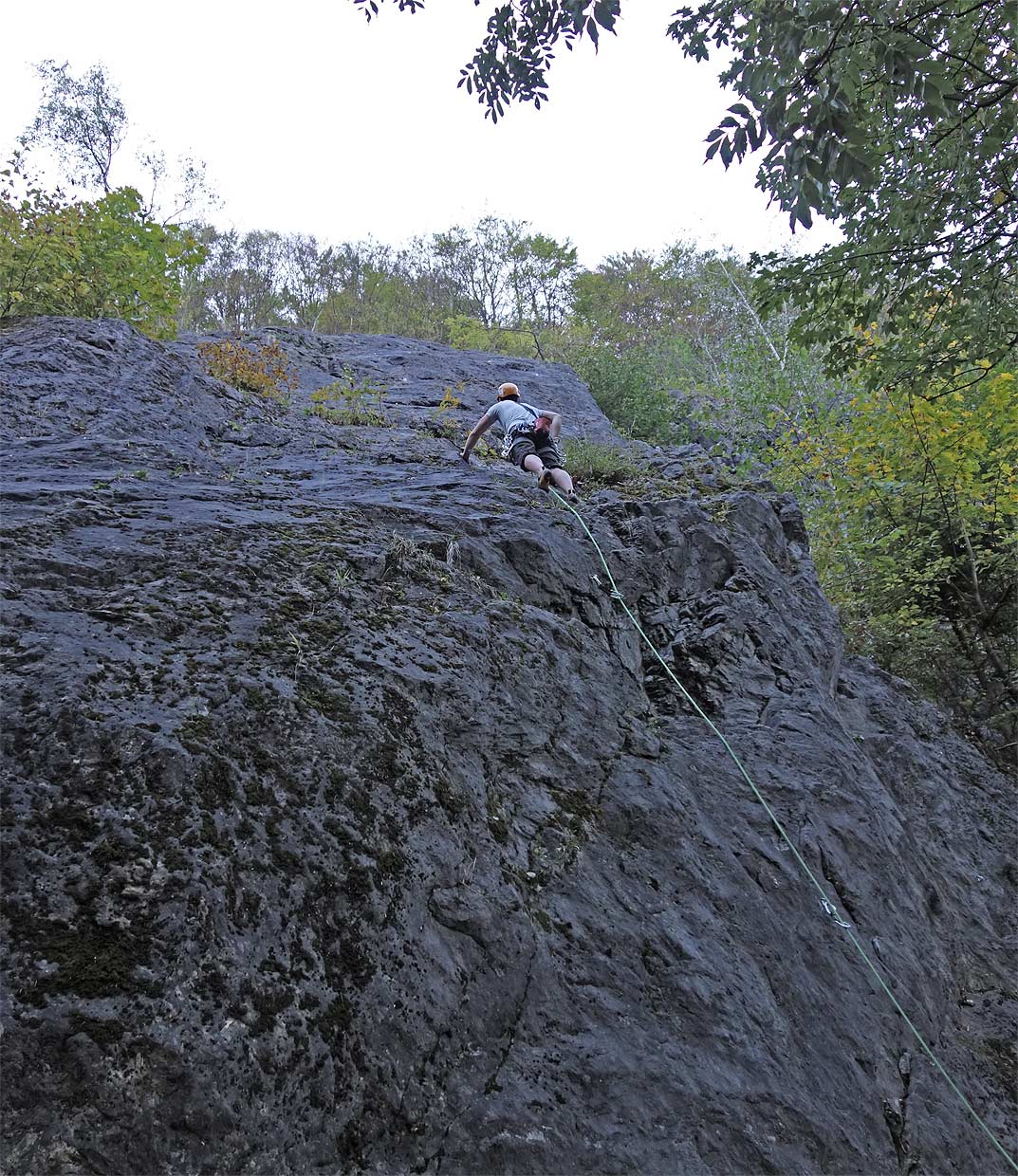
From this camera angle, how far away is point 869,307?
18.9ft

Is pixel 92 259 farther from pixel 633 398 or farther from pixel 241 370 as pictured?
pixel 633 398

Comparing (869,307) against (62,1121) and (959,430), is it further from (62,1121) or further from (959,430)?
(62,1121)

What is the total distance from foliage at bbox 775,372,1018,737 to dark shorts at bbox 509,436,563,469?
387cm

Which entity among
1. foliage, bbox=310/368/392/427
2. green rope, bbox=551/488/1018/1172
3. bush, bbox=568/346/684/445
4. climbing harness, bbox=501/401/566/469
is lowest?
green rope, bbox=551/488/1018/1172

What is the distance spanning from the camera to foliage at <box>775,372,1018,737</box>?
864 cm

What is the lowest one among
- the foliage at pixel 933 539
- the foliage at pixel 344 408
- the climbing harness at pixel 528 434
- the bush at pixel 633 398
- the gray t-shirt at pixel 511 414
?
the foliage at pixel 933 539

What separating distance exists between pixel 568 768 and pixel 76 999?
2.43 metres

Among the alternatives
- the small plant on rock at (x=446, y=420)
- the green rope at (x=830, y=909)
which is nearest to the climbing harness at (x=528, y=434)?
the small plant on rock at (x=446, y=420)

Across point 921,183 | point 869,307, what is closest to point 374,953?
point 869,307

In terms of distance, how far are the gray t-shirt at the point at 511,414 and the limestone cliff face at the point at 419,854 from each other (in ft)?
6.10

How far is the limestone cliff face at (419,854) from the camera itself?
94.0 inches

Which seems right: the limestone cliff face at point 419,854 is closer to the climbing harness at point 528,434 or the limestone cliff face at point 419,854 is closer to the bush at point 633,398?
the climbing harness at point 528,434

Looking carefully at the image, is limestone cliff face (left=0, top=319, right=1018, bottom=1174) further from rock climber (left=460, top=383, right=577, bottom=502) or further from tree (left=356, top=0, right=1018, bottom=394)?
tree (left=356, top=0, right=1018, bottom=394)

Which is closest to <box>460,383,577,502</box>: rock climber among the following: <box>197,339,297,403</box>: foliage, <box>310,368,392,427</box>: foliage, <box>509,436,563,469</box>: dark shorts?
<box>509,436,563,469</box>: dark shorts
